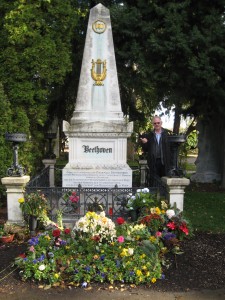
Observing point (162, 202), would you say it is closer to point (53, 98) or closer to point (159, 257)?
point (159, 257)

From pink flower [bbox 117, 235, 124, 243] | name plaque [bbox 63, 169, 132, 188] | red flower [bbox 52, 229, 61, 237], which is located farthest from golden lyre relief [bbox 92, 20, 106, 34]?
pink flower [bbox 117, 235, 124, 243]

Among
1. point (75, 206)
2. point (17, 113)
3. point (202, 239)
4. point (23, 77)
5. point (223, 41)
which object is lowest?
point (202, 239)

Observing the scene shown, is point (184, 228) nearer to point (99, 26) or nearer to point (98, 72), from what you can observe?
point (98, 72)

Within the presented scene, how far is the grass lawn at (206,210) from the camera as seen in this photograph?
23.8ft

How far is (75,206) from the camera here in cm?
627

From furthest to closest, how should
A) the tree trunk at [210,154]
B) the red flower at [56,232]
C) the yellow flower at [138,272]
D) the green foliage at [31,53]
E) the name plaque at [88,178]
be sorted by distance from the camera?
the tree trunk at [210,154] < the green foliage at [31,53] < the name plaque at [88,178] < the red flower at [56,232] < the yellow flower at [138,272]

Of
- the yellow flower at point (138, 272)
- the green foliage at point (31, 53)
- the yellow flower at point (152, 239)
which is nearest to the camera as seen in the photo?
the yellow flower at point (138, 272)

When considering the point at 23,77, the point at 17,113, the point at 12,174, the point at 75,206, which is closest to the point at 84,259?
the point at 75,206

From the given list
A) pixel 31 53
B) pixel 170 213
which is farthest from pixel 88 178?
pixel 31 53

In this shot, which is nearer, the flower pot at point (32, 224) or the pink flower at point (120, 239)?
the pink flower at point (120, 239)

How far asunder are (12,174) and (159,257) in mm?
2941

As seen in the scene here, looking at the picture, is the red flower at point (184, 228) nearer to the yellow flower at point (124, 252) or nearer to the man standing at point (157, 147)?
the yellow flower at point (124, 252)

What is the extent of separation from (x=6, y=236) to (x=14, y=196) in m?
0.67

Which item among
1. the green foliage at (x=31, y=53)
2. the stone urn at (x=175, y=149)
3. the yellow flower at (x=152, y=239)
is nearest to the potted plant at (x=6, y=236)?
the yellow flower at (x=152, y=239)
